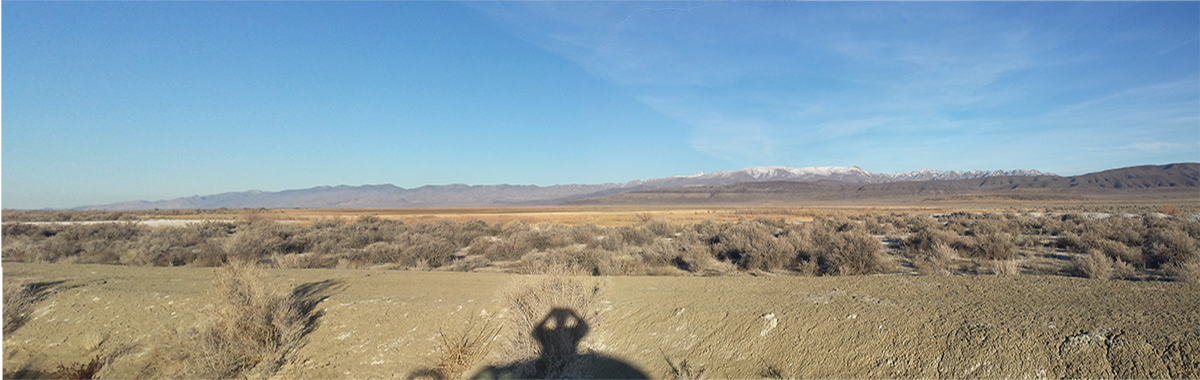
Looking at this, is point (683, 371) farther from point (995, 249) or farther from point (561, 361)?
point (995, 249)

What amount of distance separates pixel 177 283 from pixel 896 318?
13072mm

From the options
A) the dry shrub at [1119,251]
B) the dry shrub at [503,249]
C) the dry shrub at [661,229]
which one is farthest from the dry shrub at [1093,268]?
the dry shrub at [661,229]

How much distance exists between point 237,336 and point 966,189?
182 metres

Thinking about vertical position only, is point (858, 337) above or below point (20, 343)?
above

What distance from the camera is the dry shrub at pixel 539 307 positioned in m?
6.66

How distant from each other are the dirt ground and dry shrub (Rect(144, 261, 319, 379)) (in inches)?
14.5

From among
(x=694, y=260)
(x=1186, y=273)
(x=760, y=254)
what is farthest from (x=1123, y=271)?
(x=694, y=260)

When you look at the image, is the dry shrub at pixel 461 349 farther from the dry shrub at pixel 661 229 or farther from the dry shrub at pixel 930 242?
the dry shrub at pixel 661 229

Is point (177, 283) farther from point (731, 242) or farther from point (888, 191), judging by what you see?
point (888, 191)

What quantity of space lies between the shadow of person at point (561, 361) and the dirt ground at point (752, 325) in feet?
0.46

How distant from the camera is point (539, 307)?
695 cm

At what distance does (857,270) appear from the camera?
36.8 feet

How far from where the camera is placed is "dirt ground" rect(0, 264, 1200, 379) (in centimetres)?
438

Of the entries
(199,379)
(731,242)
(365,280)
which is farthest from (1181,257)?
(199,379)
